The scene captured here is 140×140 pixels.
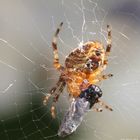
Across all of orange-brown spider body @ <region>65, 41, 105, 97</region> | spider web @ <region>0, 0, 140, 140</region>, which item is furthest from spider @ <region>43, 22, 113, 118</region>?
spider web @ <region>0, 0, 140, 140</region>

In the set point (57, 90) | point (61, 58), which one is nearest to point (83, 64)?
point (57, 90)

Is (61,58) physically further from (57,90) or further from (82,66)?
(82,66)

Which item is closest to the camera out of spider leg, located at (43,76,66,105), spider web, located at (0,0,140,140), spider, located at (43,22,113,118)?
spider, located at (43,22,113,118)

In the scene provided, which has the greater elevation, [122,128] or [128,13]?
[128,13]

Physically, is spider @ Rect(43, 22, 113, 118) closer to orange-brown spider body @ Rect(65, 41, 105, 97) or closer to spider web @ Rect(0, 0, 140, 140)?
orange-brown spider body @ Rect(65, 41, 105, 97)

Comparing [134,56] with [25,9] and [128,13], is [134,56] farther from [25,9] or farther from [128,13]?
[25,9]

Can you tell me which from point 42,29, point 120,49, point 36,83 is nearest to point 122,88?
point 120,49

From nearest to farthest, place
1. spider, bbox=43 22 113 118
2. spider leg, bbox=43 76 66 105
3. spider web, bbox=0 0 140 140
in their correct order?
spider, bbox=43 22 113 118
spider leg, bbox=43 76 66 105
spider web, bbox=0 0 140 140

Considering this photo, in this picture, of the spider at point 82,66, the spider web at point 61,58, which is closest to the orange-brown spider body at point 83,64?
the spider at point 82,66
